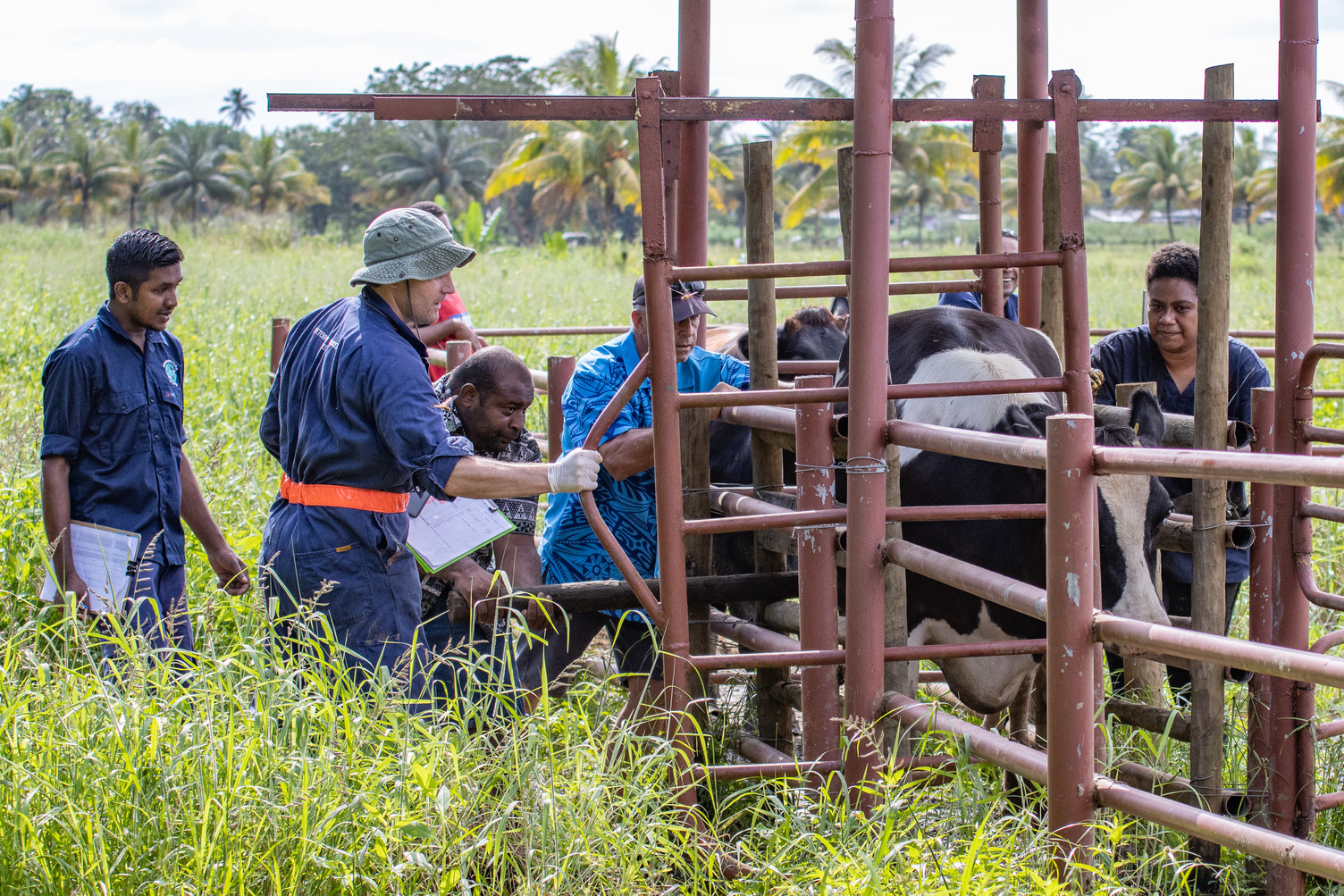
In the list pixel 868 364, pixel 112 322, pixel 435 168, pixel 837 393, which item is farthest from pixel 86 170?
pixel 868 364

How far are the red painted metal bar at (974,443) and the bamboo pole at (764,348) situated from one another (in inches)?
24.3

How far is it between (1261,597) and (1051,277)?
1365mm

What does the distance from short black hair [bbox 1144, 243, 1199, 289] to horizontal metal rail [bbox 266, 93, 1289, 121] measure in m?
1.12

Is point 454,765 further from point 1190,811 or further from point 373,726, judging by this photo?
point 1190,811

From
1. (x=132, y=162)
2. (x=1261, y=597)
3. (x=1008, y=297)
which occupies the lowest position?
(x=1261, y=597)

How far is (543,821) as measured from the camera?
2.18 m

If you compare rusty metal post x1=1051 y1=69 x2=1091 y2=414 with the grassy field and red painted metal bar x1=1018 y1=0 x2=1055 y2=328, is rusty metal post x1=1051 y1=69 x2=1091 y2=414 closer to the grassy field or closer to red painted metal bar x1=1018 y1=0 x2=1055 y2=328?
red painted metal bar x1=1018 y1=0 x2=1055 y2=328

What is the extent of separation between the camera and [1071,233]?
2.70m

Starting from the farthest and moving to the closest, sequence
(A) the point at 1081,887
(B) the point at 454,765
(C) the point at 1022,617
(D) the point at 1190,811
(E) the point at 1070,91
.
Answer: (C) the point at 1022,617 < (E) the point at 1070,91 < (B) the point at 454,765 < (A) the point at 1081,887 < (D) the point at 1190,811

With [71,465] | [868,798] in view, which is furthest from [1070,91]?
[71,465]

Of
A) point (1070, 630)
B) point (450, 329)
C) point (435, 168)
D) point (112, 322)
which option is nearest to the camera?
point (1070, 630)

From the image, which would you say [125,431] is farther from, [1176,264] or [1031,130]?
[1176,264]

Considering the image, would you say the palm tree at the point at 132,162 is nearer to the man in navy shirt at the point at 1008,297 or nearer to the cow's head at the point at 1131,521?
the man in navy shirt at the point at 1008,297

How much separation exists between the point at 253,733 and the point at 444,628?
3.94 feet
